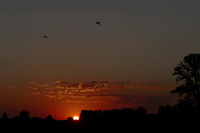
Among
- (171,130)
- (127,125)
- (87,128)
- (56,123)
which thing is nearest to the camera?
(171,130)

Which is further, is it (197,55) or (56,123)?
(197,55)

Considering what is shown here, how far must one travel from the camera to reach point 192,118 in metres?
Answer: 42.5

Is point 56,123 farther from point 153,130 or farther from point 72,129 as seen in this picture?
point 153,130

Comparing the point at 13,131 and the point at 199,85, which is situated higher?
the point at 199,85

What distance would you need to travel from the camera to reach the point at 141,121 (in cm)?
4544

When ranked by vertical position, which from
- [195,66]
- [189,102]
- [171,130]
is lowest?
[171,130]

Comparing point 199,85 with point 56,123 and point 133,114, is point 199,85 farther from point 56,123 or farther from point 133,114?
point 56,123

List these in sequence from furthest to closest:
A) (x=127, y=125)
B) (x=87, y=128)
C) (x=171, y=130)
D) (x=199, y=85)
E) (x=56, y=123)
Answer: (x=199, y=85), (x=56, y=123), (x=87, y=128), (x=127, y=125), (x=171, y=130)

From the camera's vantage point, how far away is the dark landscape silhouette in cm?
4171

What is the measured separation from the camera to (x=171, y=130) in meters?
40.4

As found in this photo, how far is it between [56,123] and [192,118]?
69.5 feet

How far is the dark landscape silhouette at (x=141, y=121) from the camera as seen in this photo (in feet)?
137

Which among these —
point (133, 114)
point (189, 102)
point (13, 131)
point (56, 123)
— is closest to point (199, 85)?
point (189, 102)

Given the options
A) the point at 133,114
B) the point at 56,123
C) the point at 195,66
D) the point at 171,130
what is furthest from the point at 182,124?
the point at 195,66
